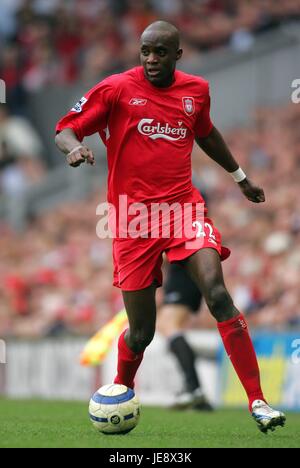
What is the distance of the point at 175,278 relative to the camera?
35.5 ft

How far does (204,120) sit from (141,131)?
0.54 metres

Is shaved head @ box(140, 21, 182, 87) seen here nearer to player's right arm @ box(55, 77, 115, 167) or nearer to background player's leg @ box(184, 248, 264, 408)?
player's right arm @ box(55, 77, 115, 167)

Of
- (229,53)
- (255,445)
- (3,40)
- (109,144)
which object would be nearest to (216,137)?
(109,144)

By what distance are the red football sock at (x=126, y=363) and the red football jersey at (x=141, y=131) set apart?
0.94 meters

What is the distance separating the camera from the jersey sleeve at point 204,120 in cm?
755

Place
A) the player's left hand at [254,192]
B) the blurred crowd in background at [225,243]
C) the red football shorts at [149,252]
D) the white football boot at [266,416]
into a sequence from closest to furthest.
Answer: the white football boot at [266,416] < the red football shorts at [149,252] < the player's left hand at [254,192] < the blurred crowd in background at [225,243]

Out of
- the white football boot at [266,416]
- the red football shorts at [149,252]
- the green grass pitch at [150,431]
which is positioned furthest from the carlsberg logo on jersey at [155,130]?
the green grass pitch at [150,431]

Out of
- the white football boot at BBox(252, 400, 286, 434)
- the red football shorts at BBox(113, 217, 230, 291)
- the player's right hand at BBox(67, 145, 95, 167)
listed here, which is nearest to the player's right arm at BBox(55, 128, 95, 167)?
the player's right hand at BBox(67, 145, 95, 167)

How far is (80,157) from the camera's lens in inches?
261

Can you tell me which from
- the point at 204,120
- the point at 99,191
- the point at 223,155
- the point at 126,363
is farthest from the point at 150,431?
the point at 99,191

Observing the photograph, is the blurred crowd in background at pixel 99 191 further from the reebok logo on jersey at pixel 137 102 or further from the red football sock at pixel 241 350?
the reebok logo on jersey at pixel 137 102

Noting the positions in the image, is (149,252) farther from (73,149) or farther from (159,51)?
(159,51)
